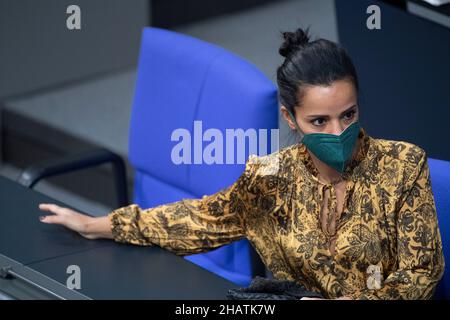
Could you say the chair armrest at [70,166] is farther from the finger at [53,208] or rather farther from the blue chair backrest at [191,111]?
the finger at [53,208]

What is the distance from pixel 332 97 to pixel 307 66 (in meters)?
0.09

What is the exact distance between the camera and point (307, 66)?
7.63ft

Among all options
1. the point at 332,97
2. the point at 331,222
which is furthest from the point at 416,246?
the point at 332,97

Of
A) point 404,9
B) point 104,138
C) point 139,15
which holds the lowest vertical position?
point 104,138

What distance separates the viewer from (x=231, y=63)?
292 cm

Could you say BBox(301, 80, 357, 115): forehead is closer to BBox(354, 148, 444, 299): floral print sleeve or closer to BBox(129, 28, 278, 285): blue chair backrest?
BBox(354, 148, 444, 299): floral print sleeve

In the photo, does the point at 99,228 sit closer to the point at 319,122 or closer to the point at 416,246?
the point at 319,122

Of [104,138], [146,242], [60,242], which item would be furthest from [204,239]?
[104,138]

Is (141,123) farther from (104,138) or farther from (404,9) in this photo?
(104,138)

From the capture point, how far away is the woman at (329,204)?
7.46ft

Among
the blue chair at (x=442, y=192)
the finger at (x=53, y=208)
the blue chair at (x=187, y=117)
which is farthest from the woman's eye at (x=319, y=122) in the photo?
the finger at (x=53, y=208)

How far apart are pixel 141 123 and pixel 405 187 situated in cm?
106
